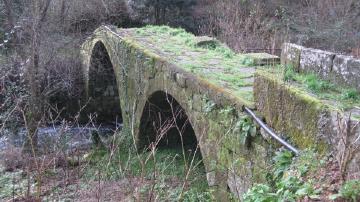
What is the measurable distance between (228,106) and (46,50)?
8.09 meters

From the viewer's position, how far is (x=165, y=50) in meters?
8.30

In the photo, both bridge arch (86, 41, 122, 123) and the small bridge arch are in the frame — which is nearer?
the small bridge arch

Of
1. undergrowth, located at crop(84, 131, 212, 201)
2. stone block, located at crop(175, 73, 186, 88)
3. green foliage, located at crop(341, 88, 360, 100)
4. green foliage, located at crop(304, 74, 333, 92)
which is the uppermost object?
green foliage, located at crop(304, 74, 333, 92)

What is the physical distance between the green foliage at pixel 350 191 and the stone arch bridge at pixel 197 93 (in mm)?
1406

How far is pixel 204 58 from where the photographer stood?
279 inches

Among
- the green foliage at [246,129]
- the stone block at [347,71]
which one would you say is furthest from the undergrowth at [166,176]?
the stone block at [347,71]

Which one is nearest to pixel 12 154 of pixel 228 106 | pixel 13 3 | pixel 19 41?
pixel 19 41

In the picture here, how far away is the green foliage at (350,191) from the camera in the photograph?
224 cm

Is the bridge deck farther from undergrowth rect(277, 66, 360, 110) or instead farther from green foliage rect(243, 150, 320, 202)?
green foliage rect(243, 150, 320, 202)

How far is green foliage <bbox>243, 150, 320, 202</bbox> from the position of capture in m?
2.52

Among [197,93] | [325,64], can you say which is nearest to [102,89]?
[197,93]

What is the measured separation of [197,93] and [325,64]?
7.21ft

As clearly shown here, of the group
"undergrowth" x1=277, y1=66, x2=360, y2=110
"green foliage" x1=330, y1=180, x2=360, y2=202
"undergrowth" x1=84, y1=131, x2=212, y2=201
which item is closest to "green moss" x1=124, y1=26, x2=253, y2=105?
"undergrowth" x1=277, y1=66, x2=360, y2=110

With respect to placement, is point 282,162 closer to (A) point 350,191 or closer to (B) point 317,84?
(B) point 317,84
